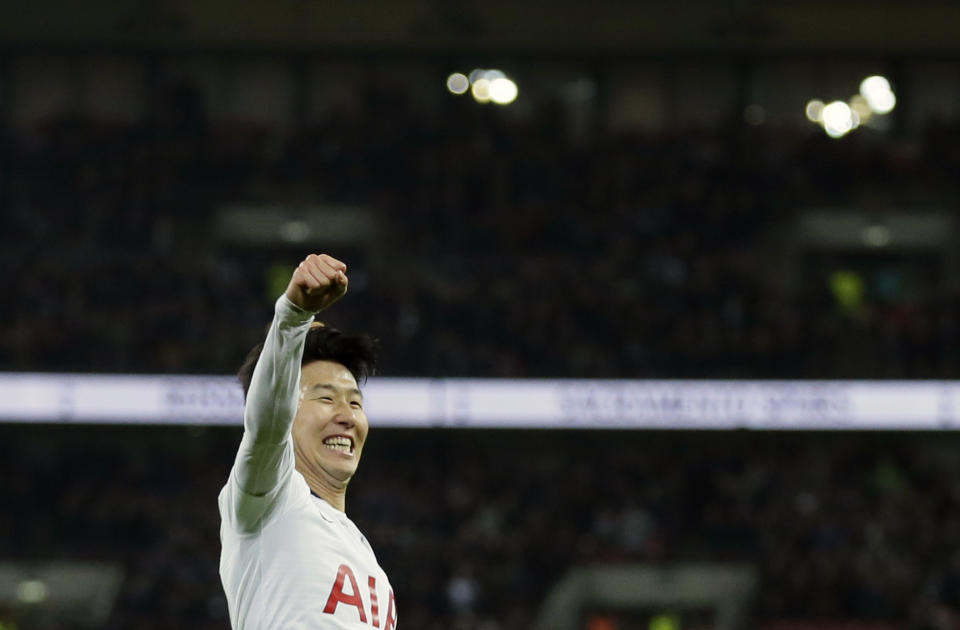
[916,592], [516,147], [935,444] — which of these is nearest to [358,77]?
[516,147]

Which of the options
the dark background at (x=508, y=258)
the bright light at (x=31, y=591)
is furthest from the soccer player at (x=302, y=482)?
the bright light at (x=31, y=591)

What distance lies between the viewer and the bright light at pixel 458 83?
970 inches

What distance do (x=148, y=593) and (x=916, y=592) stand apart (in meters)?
9.20

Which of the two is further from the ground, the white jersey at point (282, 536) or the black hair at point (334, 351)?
the black hair at point (334, 351)

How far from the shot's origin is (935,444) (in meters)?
22.5

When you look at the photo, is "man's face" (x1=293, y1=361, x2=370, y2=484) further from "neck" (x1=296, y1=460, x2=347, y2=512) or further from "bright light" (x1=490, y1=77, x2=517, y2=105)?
"bright light" (x1=490, y1=77, x2=517, y2=105)

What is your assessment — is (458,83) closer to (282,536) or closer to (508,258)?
(508,258)

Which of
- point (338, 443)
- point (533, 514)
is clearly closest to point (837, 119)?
point (533, 514)

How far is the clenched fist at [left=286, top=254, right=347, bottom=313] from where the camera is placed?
315 centimetres

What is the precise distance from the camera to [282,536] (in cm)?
348

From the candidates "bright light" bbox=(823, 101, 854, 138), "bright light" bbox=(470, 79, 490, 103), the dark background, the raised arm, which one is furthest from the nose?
"bright light" bbox=(823, 101, 854, 138)

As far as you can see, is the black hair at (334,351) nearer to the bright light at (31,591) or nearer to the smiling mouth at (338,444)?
the smiling mouth at (338,444)

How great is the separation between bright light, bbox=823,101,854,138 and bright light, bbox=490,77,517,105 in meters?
5.06

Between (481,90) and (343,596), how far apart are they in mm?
21405
